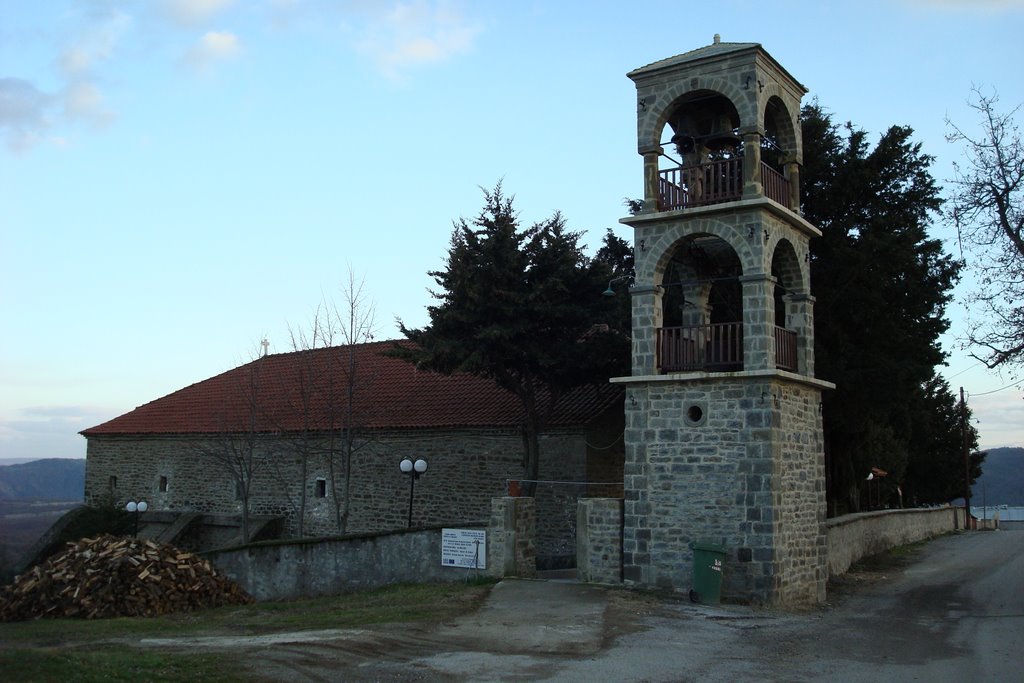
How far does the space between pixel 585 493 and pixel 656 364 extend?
5.89m

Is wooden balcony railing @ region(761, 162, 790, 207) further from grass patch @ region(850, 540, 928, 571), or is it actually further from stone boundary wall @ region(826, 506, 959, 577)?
grass patch @ region(850, 540, 928, 571)

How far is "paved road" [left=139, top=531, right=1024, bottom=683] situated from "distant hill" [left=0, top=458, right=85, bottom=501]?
167 metres

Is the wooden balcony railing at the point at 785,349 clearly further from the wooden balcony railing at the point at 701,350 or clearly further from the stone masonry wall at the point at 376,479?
the stone masonry wall at the point at 376,479

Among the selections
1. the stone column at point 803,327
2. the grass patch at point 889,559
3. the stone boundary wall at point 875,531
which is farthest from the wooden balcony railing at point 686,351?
the grass patch at point 889,559

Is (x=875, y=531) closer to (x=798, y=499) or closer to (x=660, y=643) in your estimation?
(x=798, y=499)

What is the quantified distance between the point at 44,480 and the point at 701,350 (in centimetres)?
18507

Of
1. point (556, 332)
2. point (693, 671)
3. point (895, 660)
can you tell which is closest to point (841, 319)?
point (556, 332)

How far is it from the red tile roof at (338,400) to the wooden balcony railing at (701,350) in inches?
203

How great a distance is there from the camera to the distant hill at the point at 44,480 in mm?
164887

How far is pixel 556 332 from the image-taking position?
21.4 meters

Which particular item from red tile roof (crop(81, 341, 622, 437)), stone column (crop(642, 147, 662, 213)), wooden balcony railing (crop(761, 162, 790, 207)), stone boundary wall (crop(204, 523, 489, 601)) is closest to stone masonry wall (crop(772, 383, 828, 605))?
wooden balcony railing (crop(761, 162, 790, 207))

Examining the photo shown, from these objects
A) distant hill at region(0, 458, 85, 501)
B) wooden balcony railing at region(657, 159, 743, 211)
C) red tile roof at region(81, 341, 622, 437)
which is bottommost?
distant hill at region(0, 458, 85, 501)

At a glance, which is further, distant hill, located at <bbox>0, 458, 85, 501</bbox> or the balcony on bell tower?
distant hill, located at <bbox>0, 458, 85, 501</bbox>

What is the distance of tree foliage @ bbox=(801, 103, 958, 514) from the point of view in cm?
2092
